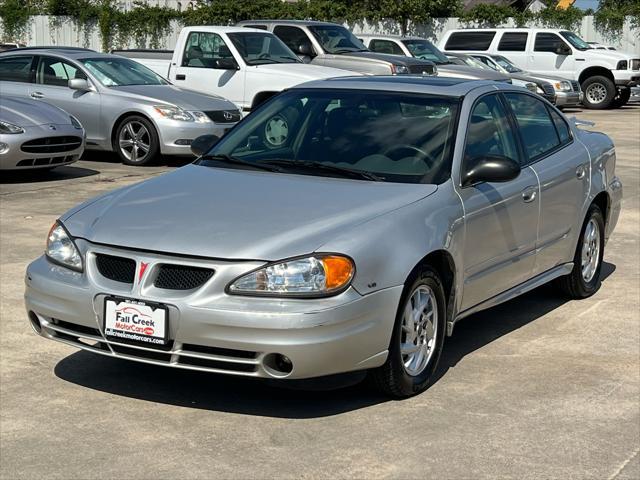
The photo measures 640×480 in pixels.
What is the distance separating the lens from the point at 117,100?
14.8 meters

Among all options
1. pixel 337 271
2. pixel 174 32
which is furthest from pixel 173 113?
pixel 174 32

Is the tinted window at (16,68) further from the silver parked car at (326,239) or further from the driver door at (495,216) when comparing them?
the driver door at (495,216)

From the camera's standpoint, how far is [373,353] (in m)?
5.24

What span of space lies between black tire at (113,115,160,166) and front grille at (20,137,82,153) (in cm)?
136

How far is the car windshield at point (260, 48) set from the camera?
17484mm

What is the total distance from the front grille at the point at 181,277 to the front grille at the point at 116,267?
0.47ft

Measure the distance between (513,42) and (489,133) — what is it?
958 inches

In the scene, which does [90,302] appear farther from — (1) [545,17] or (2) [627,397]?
(1) [545,17]

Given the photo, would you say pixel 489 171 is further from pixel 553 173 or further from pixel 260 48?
pixel 260 48

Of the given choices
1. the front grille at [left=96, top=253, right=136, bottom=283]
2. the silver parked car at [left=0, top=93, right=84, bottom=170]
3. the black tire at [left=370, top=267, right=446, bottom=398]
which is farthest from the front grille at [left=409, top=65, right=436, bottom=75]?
the front grille at [left=96, top=253, right=136, bottom=283]

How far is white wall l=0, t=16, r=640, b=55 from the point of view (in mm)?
34844

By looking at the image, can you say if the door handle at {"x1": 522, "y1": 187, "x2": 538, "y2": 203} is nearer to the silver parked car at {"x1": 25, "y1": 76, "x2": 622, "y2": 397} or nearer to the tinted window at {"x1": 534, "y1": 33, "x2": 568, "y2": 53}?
the silver parked car at {"x1": 25, "y1": 76, "x2": 622, "y2": 397}

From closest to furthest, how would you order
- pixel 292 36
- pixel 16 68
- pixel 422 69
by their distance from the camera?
1. pixel 16 68
2. pixel 292 36
3. pixel 422 69

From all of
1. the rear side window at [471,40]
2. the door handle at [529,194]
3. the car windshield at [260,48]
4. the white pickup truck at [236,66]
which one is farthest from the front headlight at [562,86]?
the door handle at [529,194]
